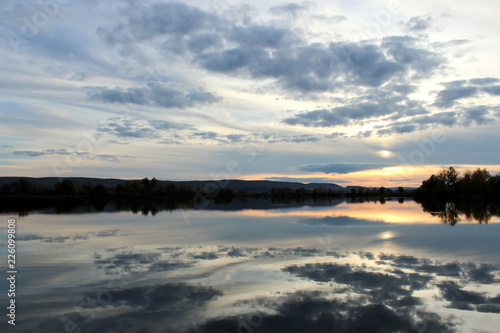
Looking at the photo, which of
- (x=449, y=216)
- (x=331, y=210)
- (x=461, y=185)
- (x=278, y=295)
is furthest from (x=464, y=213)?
(x=461, y=185)

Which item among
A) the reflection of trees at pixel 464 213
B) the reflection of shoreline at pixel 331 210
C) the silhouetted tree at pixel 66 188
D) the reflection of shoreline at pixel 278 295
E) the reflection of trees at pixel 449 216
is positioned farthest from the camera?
the silhouetted tree at pixel 66 188

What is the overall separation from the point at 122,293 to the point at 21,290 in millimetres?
3090

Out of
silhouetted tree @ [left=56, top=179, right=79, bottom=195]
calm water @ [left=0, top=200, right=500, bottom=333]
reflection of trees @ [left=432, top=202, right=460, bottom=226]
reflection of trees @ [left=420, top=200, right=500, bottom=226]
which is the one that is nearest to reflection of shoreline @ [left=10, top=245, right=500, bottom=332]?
calm water @ [left=0, top=200, right=500, bottom=333]

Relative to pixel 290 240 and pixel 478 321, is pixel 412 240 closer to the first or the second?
pixel 290 240

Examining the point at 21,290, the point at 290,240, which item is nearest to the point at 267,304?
the point at 21,290

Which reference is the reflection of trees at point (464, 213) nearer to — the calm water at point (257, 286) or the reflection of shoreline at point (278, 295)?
the calm water at point (257, 286)

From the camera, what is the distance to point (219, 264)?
12.8 meters

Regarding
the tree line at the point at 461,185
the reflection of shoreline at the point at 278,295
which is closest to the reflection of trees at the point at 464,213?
the reflection of shoreline at the point at 278,295

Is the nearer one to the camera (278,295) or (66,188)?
(278,295)

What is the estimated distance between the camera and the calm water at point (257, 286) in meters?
7.55

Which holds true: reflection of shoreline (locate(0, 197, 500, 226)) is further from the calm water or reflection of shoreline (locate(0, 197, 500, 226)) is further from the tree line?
the tree line

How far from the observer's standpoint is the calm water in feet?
24.8

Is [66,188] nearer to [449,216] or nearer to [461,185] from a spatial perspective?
[449,216]

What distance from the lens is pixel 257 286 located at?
10.1 meters
